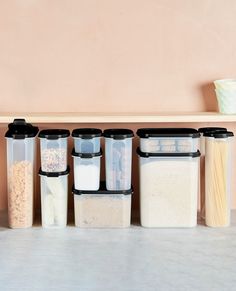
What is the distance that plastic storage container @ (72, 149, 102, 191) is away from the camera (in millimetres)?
1522

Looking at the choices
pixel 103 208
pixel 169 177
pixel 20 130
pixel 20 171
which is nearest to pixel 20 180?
pixel 20 171

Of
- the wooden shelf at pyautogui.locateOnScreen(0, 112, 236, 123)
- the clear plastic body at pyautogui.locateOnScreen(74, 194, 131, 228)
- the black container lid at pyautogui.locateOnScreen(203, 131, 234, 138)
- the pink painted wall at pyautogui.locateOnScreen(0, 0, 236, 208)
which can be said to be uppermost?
the pink painted wall at pyautogui.locateOnScreen(0, 0, 236, 208)

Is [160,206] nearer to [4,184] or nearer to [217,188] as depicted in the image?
[217,188]

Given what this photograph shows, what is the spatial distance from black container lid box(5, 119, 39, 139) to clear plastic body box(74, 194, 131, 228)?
0.24m

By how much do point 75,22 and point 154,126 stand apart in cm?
42

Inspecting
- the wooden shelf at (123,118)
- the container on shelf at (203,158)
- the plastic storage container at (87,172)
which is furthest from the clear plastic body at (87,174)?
the container on shelf at (203,158)

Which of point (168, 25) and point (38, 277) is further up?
point (168, 25)

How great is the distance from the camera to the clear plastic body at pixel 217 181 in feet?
4.96

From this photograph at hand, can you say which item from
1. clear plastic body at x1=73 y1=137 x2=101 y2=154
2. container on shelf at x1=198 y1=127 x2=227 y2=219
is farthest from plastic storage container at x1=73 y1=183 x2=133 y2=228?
container on shelf at x1=198 y1=127 x2=227 y2=219

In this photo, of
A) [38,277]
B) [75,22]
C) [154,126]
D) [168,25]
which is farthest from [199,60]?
[38,277]

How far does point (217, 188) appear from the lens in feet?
5.03

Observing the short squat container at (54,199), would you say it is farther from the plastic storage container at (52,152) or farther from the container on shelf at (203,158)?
the container on shelf at (203,158)

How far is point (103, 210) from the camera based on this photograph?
5.02ft

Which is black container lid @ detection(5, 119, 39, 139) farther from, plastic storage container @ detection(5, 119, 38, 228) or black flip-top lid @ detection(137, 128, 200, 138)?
black flip-top lid @ detection(137, 128, 200, 138)
